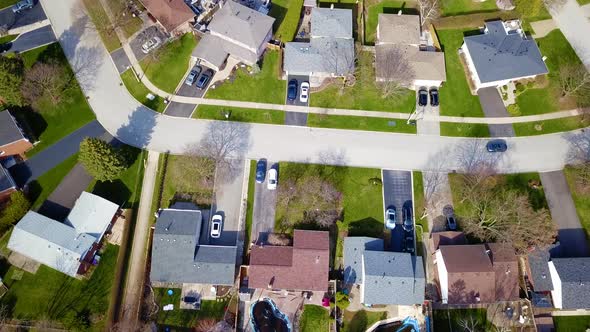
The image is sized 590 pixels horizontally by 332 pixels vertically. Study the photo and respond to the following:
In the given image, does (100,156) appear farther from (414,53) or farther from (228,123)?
(414,53)

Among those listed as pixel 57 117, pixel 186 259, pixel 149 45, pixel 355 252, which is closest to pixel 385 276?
pixel 355 252

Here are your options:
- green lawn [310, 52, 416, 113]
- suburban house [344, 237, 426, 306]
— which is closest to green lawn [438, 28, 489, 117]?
green lawn [310, 52, 416, 113]

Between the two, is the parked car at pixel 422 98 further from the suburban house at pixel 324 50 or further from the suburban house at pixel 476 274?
the suburban house at pixel 476 274

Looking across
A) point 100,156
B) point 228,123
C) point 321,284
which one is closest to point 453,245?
point 321,284

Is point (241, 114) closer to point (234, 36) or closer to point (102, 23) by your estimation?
point (234, 36)

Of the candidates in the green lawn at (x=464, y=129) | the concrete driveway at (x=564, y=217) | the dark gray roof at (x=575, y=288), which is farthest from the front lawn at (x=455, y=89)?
the dark gray roof at (x=575, y=288)

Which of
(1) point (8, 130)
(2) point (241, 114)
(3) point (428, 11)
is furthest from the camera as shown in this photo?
(3) point (428, 11)
